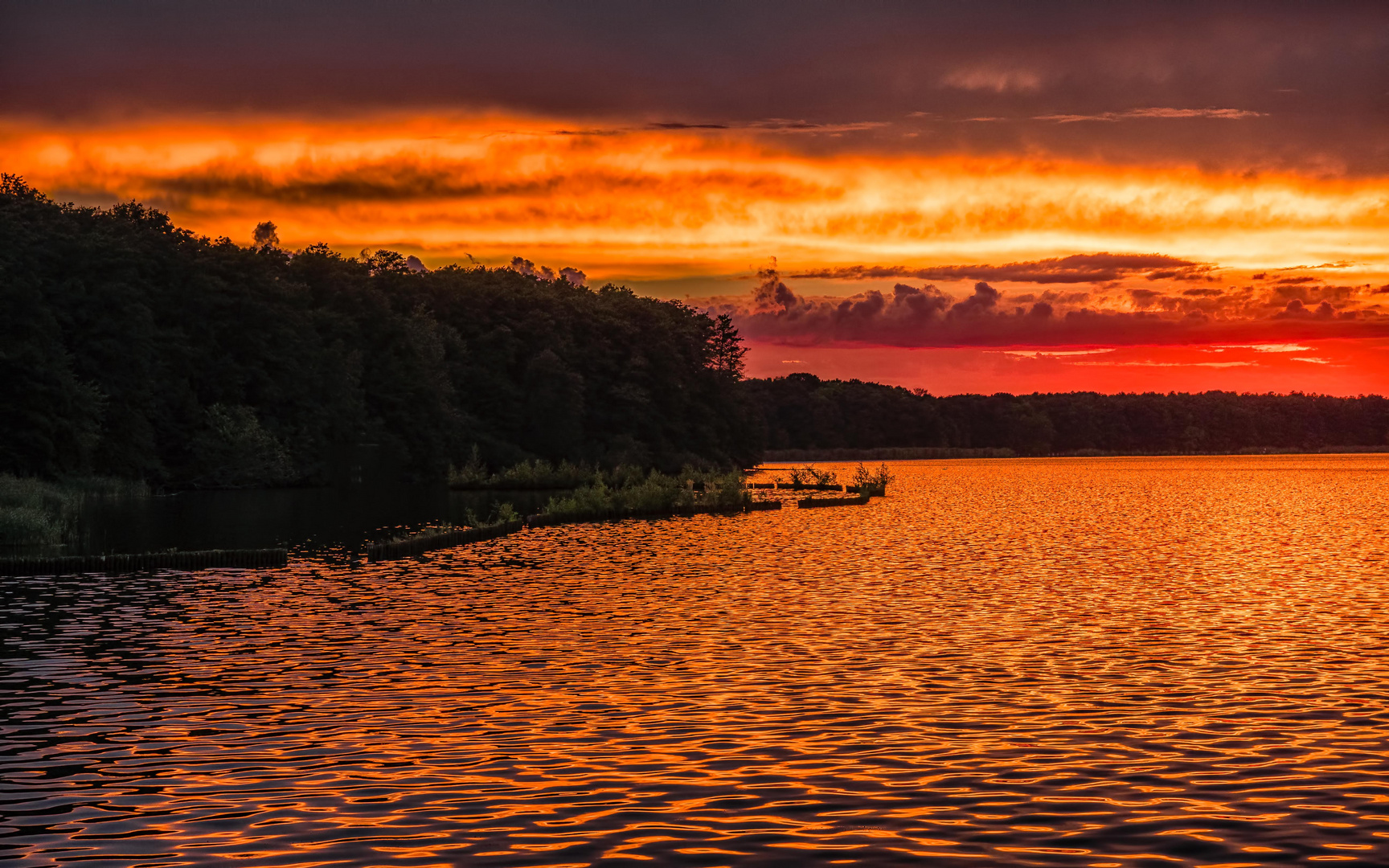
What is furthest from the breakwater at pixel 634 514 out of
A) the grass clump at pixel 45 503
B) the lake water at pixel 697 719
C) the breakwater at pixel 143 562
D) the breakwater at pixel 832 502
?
the lake water at pixel 697 719

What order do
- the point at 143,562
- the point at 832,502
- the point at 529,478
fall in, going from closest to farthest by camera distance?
1. the point at 143,562
2. the point at 832,502
3. the point at 529,478

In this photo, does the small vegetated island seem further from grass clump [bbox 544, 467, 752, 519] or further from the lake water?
the lake water

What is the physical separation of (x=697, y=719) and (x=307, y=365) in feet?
403

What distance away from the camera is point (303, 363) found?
137 meters

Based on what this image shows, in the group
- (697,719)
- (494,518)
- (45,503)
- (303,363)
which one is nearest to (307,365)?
(303,363)

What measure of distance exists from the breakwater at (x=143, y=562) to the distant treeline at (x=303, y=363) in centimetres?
5233

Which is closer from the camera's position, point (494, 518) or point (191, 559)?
point (191, 559)

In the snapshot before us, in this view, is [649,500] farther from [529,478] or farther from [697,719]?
[697,719]

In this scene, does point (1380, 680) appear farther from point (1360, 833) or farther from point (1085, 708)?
point (1360, 833)

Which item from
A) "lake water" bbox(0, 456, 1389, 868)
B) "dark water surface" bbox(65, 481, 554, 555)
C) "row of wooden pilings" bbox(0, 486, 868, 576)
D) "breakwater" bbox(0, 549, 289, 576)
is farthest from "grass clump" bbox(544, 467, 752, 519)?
"lake water" bbox(0, 456, 1389, 868)

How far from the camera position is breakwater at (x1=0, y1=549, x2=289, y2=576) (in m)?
42.8

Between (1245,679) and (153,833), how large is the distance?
16755 mm

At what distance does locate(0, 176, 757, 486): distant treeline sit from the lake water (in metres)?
65.0

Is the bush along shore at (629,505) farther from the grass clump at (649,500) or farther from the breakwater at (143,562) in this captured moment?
the breakwater at (143,562)
